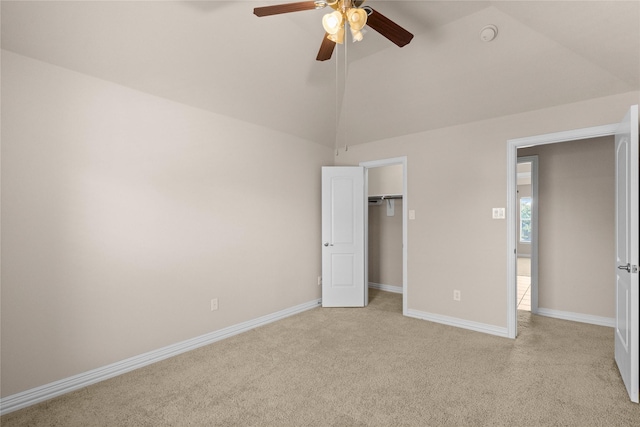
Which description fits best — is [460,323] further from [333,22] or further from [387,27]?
[333,22]

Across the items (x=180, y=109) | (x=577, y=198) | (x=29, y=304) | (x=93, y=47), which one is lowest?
(x=29, y=304)

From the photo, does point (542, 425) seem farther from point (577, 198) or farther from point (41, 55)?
point (41, 55)

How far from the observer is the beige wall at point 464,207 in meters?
3.38

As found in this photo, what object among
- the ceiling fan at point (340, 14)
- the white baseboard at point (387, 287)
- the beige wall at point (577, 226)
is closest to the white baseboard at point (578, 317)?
the beige wall at point (577, 226)

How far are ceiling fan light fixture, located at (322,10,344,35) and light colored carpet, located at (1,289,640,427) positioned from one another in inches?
92.1

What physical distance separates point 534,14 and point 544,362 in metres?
2.84

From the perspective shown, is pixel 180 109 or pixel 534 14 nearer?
pixel 534 14

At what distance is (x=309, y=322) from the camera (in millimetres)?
3797

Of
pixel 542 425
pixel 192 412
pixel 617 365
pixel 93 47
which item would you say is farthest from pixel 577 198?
pixel 93 47

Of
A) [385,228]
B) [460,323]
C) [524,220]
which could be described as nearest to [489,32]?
[460,323]

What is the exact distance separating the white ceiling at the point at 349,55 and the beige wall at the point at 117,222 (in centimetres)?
24

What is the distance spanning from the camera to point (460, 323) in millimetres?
3668

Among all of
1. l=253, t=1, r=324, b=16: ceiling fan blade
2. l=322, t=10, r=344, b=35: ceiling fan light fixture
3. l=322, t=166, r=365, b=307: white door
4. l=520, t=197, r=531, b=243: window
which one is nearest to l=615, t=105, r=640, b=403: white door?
l=322, t=10, r=344, b=35: ceiling fan light fixture

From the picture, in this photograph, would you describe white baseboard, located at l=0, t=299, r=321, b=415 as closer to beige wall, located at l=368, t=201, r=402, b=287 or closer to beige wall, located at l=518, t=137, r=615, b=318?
beige wall, located at l=368, t=201, r=402, b=287
